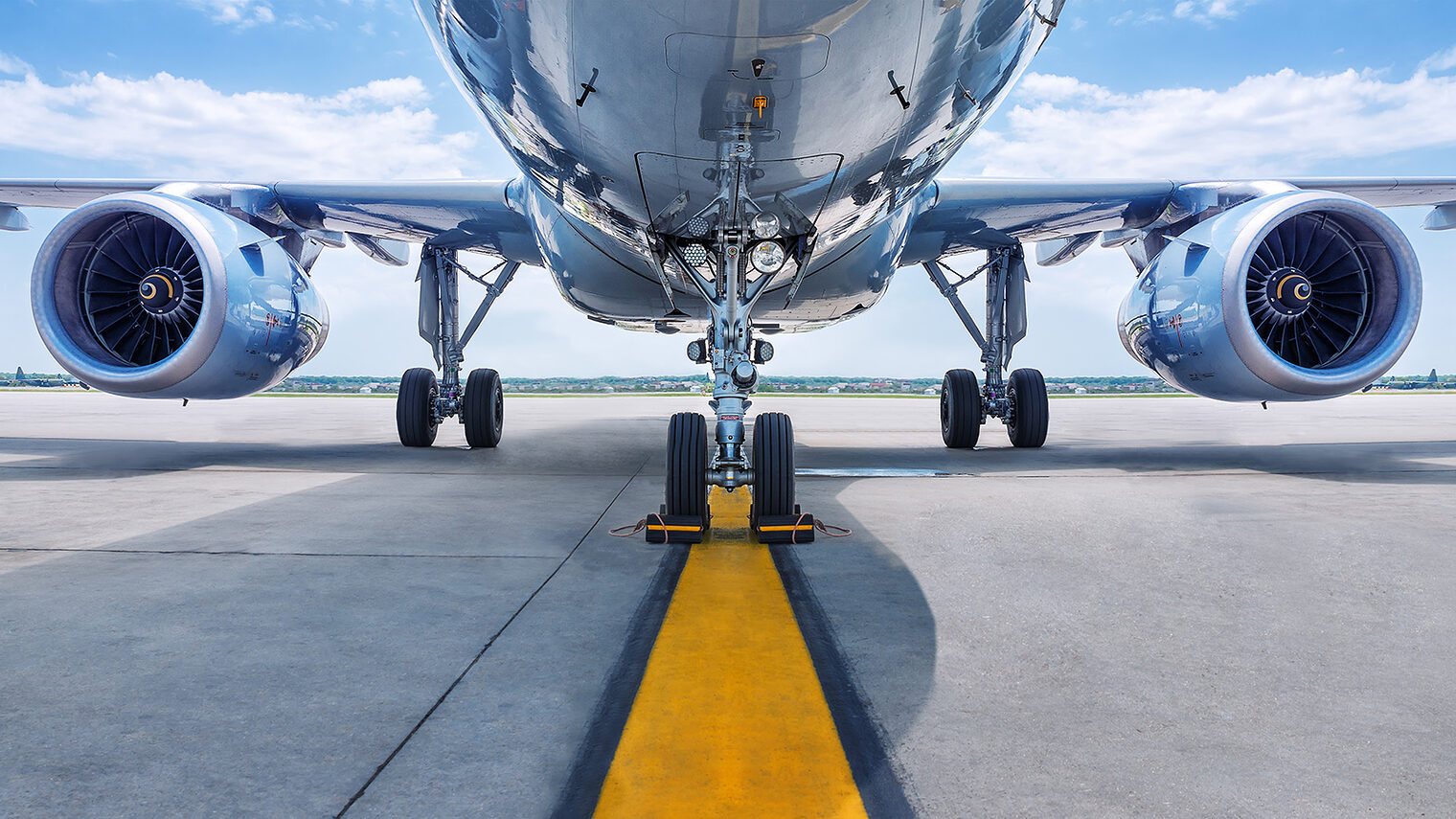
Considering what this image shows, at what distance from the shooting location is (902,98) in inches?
99.3

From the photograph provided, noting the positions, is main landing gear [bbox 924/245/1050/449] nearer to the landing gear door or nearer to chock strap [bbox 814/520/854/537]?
chock strap [bbox 814/520/854/537]

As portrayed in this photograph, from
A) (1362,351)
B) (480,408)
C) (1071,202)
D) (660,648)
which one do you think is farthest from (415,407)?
(1362,351)

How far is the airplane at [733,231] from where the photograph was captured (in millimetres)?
2289

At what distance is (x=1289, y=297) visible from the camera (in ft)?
18.0

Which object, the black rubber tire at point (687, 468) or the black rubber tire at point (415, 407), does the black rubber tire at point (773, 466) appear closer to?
the black rubber tire at point (687, 468)

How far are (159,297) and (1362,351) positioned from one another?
9032 millimetres

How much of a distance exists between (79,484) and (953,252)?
7.59 meters

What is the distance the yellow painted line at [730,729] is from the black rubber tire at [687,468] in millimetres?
1006

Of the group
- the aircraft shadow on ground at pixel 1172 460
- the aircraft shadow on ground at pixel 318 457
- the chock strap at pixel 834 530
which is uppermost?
the aircraft shadow on ground at pixel 1172 460

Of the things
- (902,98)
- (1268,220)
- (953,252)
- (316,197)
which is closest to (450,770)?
(902,98)

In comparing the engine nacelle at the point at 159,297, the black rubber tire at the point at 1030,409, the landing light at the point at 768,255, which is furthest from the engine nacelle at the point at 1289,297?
the engine nacelle at the point at 159,297

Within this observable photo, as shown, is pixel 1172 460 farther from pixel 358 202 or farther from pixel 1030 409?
pixel 358 202

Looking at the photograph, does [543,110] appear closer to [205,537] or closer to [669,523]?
[669,523]

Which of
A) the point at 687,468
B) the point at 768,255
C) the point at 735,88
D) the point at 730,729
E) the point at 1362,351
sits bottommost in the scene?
the point at 730,729
